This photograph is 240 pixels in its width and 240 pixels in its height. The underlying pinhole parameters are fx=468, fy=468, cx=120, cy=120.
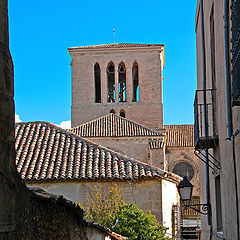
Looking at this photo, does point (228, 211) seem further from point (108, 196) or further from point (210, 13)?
point (108, 196)

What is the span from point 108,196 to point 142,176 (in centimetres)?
119

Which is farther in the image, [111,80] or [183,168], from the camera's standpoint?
[183,168]

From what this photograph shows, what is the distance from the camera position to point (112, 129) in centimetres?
3086

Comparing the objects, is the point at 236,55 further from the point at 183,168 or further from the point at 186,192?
the point at 183,168

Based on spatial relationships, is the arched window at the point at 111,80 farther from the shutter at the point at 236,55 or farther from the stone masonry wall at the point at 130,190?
the shutter at the point at 236,55

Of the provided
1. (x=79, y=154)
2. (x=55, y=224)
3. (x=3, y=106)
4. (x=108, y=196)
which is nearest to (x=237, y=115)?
(x=55, y=224)

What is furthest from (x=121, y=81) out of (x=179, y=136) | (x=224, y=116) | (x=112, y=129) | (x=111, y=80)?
(x=224, y=116)

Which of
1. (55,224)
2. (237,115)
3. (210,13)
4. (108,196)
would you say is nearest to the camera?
(55,224)

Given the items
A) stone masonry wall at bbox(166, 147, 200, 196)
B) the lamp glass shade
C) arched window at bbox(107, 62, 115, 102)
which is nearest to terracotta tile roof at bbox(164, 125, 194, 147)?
stone masonry wall at bbox(166, 147, 200, 196)

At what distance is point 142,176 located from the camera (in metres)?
13.9

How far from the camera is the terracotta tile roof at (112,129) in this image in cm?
3009

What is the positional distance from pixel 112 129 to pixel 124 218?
20.2 meters

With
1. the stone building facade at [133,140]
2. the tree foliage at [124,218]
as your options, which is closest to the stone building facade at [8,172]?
the tree foliage at [124,218]

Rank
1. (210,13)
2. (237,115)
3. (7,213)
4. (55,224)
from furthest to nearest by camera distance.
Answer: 1. (210,13)
2. (237,115)
3. (55,224)
4. (7,213)
